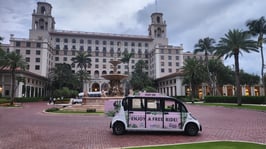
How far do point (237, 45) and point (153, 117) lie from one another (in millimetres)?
28821

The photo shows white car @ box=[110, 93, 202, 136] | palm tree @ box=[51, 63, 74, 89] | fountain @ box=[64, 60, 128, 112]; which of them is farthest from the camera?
→ palm tree @ box=[51, 63, 74, 89]

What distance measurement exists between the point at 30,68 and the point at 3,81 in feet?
81.0

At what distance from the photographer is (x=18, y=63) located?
4053 cm

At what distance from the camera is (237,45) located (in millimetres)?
33219

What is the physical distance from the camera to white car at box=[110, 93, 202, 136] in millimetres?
10156

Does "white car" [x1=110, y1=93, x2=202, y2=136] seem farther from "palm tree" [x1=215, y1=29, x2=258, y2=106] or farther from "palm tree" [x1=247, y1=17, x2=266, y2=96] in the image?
"palm tree" [x1=247, y1=17, x2=266, y2=96]

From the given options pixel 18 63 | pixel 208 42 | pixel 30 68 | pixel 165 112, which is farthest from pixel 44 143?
pixel 30 68

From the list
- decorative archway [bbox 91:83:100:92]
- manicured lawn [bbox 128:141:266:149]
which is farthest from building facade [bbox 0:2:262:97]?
manicured lawn [bbox 128:141:266:149]

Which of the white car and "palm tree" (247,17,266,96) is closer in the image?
the white car

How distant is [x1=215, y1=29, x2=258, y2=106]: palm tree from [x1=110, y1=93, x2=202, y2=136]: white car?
26.8 metres

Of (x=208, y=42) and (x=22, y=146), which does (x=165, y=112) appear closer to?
(x=22, y=146)

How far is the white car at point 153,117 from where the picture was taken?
1016cm

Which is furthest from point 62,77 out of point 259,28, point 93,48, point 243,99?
point 259,28

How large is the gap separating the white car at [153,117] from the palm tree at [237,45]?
87.8 feet
